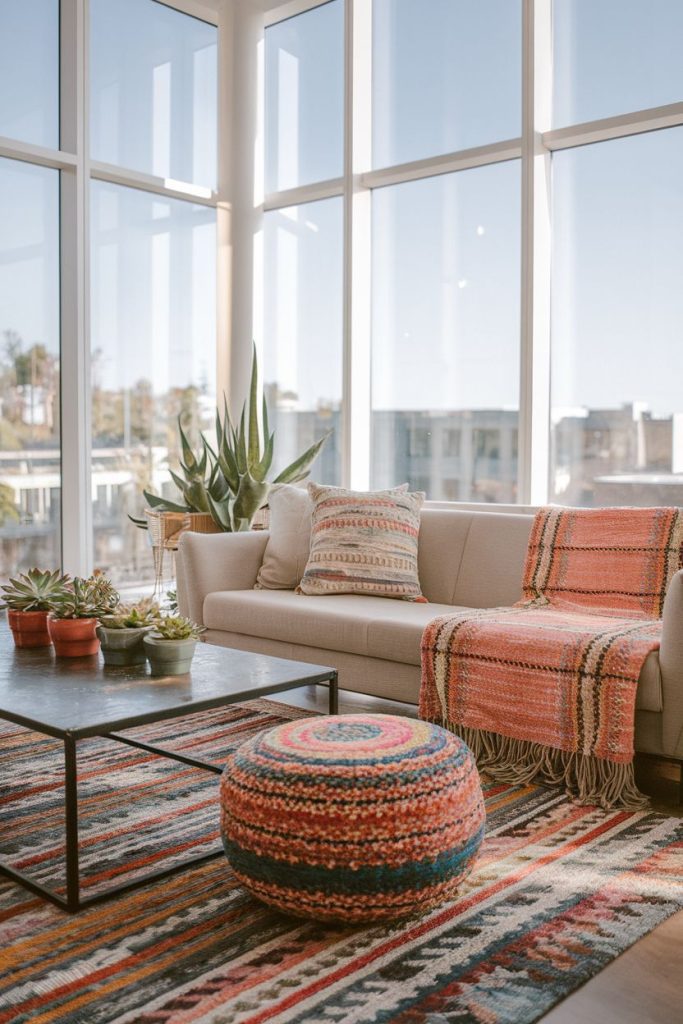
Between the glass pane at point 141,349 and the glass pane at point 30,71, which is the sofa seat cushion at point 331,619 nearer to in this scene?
the glass pane at point 141,349

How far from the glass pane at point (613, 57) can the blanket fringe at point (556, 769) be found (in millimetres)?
2815

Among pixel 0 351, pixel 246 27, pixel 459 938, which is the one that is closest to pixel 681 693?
pixel 459 938

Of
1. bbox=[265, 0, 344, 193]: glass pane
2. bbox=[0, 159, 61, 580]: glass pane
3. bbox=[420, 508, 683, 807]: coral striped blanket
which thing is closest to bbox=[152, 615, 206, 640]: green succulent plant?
bbox=[420, 508, 683, 807]: coral striped blanket

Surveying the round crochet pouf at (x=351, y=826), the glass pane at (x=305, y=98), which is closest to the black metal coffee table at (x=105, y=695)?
the round crochet pouf at (x=351, y=826)

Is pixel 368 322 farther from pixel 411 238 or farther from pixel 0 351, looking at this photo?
pixel 0 351

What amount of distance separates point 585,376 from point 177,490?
7.66 ft

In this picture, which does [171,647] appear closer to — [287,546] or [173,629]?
[173,629]

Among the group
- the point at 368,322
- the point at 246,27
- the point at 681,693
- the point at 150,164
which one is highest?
the point at 246,27

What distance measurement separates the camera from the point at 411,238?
5121mm

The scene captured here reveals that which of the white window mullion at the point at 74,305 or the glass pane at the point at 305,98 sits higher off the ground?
the glass pane at the point at 305,98

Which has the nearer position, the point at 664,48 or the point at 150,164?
the point at 664,48

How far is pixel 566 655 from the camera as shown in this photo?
107 inches

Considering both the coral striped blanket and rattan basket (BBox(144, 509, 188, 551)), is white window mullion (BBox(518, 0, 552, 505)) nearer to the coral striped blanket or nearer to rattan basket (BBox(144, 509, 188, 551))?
the coral striped blanket

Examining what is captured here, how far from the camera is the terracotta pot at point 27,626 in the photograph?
2.73 meters
